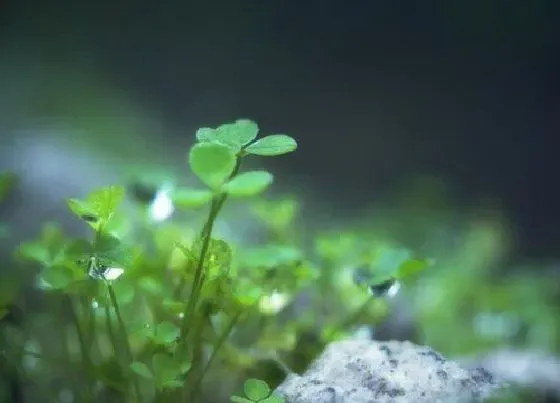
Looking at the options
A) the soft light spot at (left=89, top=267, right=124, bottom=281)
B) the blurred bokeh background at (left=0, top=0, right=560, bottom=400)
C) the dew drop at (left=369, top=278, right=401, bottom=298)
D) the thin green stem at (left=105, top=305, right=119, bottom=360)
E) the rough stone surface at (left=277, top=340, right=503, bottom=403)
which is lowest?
the rough stone surface at (left=277, top=340, right=503, bottom=403)

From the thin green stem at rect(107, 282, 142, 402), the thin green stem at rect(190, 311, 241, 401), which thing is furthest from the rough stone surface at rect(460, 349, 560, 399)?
the thin green stem at rect(107, 282, 142, 402)

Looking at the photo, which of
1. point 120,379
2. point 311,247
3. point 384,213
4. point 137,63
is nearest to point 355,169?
point 384,213

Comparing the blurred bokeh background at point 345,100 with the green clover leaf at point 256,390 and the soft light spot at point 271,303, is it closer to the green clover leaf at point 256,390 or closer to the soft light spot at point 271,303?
the soft light spot at point 271,303

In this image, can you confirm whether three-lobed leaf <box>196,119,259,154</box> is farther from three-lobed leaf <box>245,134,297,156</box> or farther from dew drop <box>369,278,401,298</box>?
dew drop <box>369,278,401,298</box>

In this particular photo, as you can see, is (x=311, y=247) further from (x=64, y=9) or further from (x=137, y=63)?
(x=64, y=9)

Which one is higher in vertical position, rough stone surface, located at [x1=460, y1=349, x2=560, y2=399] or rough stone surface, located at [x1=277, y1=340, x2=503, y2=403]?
rough stone surface, located at [x1=460, y1=349, x2=560, y2=399]
